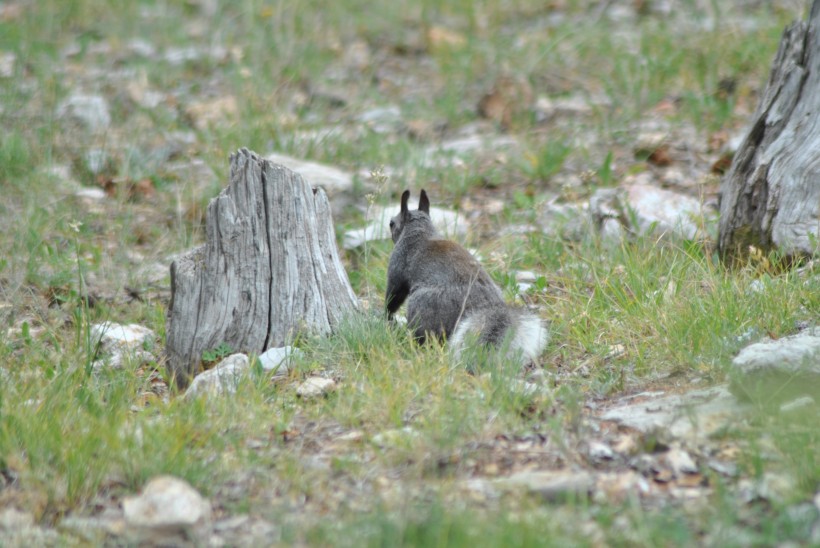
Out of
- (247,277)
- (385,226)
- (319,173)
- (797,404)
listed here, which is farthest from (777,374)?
(319,173)

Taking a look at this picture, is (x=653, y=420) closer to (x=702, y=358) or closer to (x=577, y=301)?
(x=702, y=358)

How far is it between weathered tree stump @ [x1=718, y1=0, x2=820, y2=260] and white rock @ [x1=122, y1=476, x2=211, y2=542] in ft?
11.8

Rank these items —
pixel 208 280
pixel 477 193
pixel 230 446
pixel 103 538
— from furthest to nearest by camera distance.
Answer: pixel 477 193 → pixel 208 280 → pixel 230 446 → pixel 103 538

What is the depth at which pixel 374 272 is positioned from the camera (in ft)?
19.9

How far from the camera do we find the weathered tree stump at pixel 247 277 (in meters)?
4.87

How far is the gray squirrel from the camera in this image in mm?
4633

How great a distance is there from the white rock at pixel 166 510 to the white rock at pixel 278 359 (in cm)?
127

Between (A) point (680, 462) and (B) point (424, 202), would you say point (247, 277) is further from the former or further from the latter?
(A) point (680, 462)

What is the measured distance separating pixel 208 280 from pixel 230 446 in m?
1.43

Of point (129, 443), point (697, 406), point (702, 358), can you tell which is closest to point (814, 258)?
point (702, 358)

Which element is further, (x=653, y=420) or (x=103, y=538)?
(x=653, y=420)

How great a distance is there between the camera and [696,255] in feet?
17.6

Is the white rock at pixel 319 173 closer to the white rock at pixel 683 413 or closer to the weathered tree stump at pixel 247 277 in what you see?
the weathered tree stump at pixel 247 277

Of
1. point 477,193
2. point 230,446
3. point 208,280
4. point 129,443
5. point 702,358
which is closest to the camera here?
point 129,443
